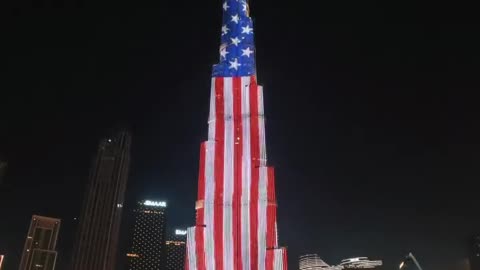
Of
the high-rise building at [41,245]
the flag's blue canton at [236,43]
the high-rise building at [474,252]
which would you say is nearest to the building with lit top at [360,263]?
the high-rise building at [474,252]

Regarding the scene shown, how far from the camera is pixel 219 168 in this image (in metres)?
30.6

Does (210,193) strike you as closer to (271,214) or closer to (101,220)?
(271,214)

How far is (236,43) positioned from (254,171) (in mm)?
9620

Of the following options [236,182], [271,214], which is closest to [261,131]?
[236,182]

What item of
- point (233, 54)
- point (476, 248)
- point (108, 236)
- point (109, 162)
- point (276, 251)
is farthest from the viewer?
point (109, 162)

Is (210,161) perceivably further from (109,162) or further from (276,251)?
(109,162)

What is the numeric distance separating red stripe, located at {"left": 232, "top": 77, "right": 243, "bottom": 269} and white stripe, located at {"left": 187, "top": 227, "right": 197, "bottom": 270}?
2387mm

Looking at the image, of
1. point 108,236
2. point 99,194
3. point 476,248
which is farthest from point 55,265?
point 476,248

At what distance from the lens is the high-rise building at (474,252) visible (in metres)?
126

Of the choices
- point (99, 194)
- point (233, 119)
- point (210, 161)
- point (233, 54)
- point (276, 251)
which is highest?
point (99, 194)

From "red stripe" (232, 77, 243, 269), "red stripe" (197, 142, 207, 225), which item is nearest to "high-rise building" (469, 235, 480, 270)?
"red stripe" (232, 77, 243, 269)

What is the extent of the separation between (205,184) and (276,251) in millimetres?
6039

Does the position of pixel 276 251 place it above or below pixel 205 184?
below

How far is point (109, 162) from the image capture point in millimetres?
165500
